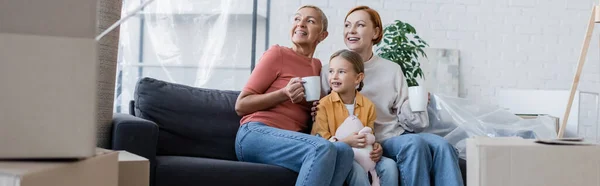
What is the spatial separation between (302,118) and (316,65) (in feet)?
0.78

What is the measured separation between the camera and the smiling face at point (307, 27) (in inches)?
113

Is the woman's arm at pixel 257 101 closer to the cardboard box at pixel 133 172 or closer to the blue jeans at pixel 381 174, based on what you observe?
the blue jeans at pixel 381 174

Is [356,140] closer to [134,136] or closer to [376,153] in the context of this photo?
[376,153]

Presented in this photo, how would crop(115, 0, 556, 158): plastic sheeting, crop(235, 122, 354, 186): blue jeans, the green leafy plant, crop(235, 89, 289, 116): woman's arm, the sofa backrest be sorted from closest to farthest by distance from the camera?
crop(235, 122, 354, 186): blue jeans
crop(235, 89, 289, 116): woman's arm
the sofa backrest
the green leafy plant
crop(115, 0, 556, 158): plastic sheeting

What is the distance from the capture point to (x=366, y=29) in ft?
9.70

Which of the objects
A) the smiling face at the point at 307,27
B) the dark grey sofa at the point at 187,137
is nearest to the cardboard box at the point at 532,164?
the dark grey sofa at the point at 187,137

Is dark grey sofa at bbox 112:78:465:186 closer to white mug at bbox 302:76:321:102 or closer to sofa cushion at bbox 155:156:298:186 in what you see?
sofa cushion at bbox 155:156:298:186

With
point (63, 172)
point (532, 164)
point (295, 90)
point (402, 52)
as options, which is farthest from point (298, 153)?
point (402, 52)

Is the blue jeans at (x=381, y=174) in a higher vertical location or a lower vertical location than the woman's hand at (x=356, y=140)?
lower

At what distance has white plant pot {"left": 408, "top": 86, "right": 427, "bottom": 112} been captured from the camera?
8.41ft

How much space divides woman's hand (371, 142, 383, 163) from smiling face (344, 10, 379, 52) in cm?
46

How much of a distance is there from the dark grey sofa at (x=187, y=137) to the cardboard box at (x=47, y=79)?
1.45 meters

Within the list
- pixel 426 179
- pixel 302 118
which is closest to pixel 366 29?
pixel 302 118

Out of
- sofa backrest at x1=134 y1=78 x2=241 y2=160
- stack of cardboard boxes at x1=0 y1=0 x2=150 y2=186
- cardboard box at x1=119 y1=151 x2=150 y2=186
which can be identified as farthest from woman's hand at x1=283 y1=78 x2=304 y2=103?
stack of cardboard boxes at x1=0 y1=0 x2=150 y2=186
